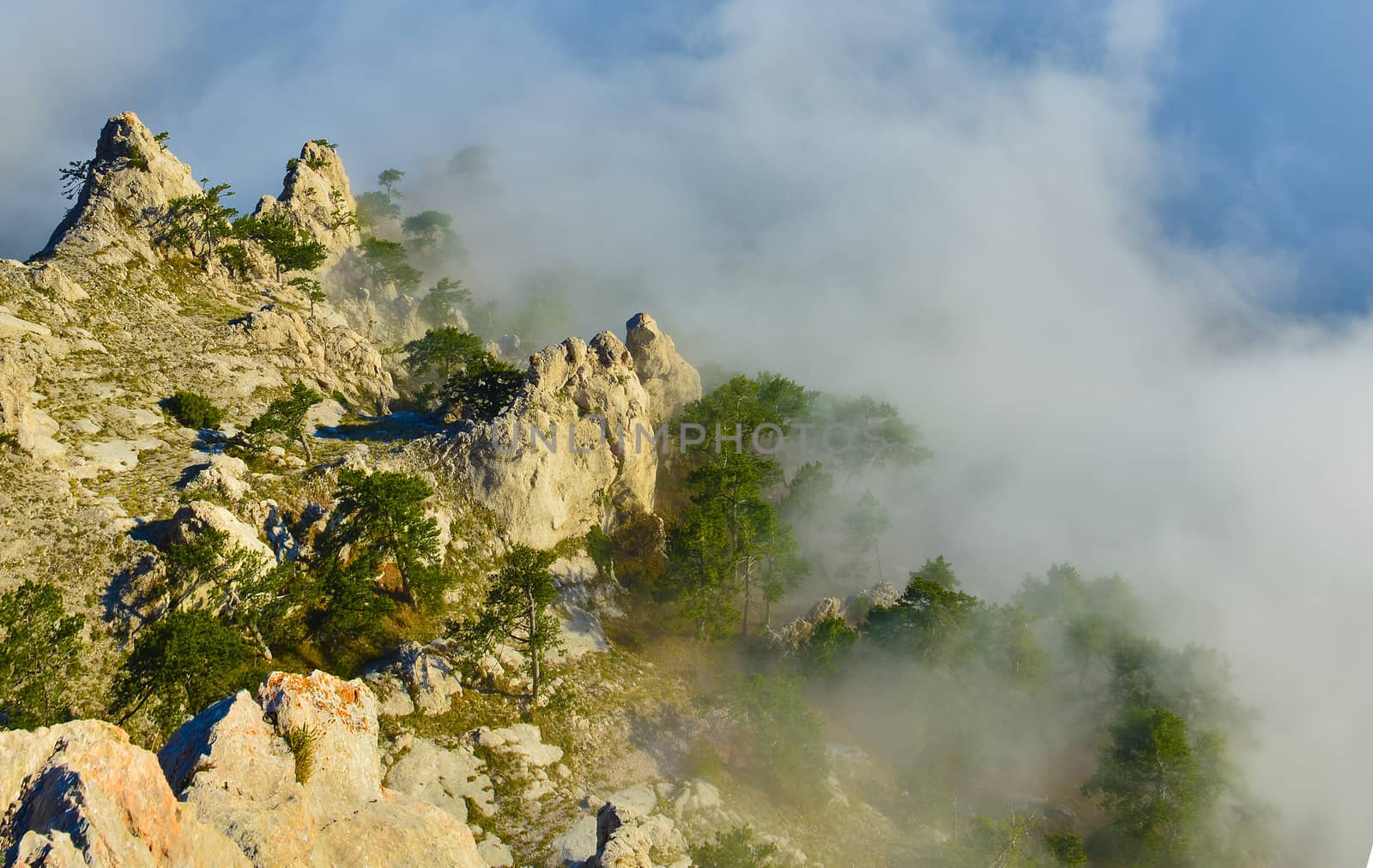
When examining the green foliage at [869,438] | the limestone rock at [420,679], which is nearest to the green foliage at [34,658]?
the limestone rock at [420,679]

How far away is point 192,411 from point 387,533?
26834 mm

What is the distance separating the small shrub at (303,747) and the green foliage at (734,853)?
86.5ft

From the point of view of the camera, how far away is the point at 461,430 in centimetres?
6625

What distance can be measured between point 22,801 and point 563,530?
54.1 m

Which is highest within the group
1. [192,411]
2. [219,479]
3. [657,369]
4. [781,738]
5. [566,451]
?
[657,369]

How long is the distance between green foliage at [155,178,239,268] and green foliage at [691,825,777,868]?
312ft

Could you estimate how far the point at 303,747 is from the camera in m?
19.2

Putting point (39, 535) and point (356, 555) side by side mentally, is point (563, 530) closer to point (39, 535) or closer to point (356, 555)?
point (356, 555)

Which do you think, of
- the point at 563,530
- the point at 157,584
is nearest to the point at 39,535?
the point at 157,584

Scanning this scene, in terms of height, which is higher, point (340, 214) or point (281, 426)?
point (340, 214)

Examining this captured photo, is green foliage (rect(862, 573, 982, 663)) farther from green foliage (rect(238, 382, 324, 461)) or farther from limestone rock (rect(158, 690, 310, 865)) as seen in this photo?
green foliage (rect(238, 382, 324, 461))

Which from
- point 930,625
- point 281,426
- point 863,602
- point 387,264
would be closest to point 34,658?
point 281,426

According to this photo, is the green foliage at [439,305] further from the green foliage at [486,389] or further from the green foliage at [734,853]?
the green foliage at [734,853]

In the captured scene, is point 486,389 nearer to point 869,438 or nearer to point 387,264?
point 869,438
